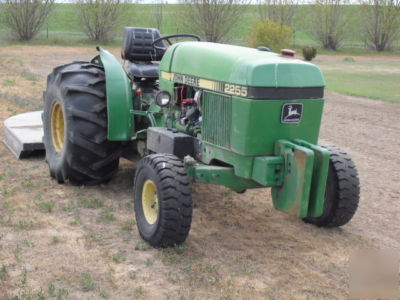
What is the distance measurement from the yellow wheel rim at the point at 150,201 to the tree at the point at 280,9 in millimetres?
41289

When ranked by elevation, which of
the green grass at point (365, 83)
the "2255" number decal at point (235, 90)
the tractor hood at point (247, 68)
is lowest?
the green grass at point (365, 83)

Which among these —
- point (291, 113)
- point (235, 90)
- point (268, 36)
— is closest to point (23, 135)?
point (235, 90)

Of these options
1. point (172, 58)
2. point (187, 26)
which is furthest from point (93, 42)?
point (172, 58)

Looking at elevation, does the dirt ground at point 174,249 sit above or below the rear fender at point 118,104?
below

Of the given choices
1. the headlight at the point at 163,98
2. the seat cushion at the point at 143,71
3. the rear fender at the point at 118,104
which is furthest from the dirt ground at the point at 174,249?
the seat cushion at the point at 143,71

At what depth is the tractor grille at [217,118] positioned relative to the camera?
4.56 metres

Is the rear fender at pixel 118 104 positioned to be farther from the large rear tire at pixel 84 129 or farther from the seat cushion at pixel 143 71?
the seat cushion at pixel 143 71

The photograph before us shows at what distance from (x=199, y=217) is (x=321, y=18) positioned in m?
43.8

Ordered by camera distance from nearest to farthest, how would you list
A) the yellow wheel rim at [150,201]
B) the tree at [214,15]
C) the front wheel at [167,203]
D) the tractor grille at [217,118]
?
1. the front wheel at [167,203]
2. the tractor grille at [217,118]
3. the yellow wheel rim at [150,201]
4. the tree at [214,15]

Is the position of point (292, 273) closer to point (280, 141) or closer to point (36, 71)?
point (280, 141)

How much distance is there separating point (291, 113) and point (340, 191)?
970 mm

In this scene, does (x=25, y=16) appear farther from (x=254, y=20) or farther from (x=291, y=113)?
(x=291, y=113)

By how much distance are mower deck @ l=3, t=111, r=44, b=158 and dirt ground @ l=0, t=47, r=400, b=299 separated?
17 cm

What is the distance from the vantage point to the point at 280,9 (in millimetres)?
44656
